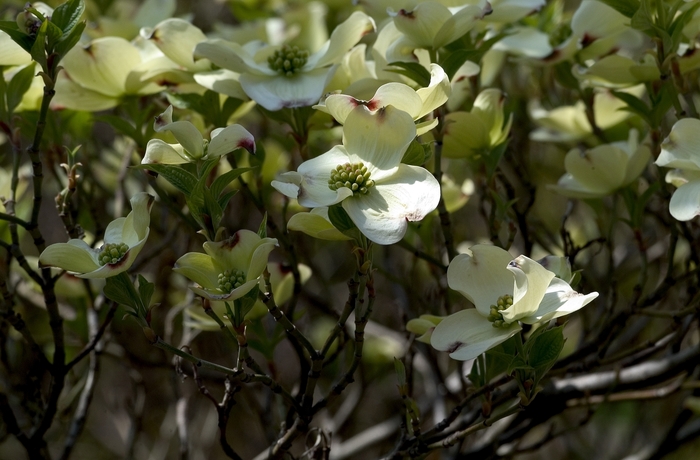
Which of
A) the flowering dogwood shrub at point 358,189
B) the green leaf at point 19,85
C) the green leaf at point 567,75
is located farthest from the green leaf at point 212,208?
the green leaf at point 567,75

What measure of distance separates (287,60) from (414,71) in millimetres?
208

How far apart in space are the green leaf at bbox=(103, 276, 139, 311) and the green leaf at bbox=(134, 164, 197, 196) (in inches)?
4.3

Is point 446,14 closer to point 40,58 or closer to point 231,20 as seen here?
point 40,58

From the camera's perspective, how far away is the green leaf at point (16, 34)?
0.75m

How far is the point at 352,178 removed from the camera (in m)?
Answer: 0.72

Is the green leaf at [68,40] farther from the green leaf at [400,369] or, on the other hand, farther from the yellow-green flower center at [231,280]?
the green leaf at [400,369]

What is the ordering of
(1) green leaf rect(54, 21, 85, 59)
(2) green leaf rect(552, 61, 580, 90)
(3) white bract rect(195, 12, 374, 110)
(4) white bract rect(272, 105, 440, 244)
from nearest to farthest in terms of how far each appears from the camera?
(4) white bract rect(272, 105, 440, 244) → (1) green leaf rect(54, 21, 85, 59) → (3) white bract rect(195, 12, 374, 110) → (2) green leaf rect(552, 61, 580, 90)

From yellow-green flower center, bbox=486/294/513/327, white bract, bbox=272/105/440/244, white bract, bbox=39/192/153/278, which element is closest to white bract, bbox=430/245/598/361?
yellow-green flower center, bbox=486/294/513/327

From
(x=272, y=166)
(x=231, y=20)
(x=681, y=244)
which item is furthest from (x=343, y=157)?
(x=231, y=20)

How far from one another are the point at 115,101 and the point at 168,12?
303 millimetres

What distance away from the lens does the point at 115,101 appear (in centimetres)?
102

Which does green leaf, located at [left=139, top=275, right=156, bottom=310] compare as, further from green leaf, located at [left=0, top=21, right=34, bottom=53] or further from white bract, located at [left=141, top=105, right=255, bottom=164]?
green leaf, located at [left=0, top=21, right=34, bottom=53]

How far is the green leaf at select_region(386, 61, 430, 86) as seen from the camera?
2.68 ft

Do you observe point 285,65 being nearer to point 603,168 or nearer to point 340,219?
point 340,219
